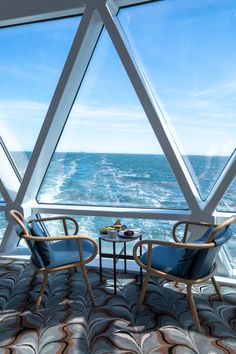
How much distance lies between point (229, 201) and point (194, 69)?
1737 millimetres

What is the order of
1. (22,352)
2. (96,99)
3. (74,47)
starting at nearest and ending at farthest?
(22,352) → (74,47) → (96,99)

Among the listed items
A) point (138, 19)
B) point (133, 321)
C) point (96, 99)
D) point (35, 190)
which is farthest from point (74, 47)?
point (133, 321)

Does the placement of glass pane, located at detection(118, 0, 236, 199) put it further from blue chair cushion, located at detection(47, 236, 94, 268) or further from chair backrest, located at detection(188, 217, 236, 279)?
blue chair cushion, located at detection(47, 236, 94, 268)

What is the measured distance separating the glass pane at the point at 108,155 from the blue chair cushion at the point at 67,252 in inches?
45.0

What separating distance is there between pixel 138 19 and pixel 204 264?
9.83ft

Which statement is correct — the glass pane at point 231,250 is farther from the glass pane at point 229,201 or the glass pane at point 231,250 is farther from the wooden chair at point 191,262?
the wooden chair at point 191,262

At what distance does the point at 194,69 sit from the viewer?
3.72 m

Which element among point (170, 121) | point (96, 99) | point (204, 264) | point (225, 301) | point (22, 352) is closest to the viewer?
point (22, 352)

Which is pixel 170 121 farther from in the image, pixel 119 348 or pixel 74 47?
pixel 119 348

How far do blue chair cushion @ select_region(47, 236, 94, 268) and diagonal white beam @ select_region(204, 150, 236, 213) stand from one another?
5.01 ft

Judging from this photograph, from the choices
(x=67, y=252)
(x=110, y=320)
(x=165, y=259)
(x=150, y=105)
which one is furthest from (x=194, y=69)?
(x=110, y=320)

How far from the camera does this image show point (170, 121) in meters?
3.95

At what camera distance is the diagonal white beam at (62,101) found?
358 cm

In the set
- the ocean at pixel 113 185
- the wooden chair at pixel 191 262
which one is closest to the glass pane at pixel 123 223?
the ocean at pixel 113 185
